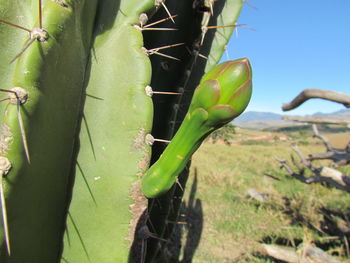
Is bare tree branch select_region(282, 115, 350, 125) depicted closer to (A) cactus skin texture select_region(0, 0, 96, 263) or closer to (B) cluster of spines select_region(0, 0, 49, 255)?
(A) cactus skin texture select_region(0, 0, 96, 263)

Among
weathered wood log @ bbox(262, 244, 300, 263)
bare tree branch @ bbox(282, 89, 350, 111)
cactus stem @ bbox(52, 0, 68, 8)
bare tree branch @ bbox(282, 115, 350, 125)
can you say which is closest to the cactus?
cactus stem @ bbox(52, 0, 68, 8)

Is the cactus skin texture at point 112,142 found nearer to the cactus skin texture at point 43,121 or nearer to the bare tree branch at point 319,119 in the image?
the cactus skin texture at point 43,121

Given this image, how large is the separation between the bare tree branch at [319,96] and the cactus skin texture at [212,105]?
1989 millimetres

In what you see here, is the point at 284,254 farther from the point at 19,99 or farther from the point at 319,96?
the point at 19,99

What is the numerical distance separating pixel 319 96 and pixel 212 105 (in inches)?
82.9

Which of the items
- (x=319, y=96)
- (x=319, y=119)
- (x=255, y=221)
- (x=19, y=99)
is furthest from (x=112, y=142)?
(x=255, y=221)

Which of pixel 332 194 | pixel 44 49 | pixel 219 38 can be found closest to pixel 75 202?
pixel 44 49

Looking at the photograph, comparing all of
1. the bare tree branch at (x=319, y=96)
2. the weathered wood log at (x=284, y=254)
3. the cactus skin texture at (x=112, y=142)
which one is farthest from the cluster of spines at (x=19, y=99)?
the bare tree branch at (x=319, y=96)

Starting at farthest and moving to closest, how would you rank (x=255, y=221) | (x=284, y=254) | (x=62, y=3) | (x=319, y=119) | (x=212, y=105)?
(x=255, y=221), (x=319, y=119), (x=284, y=254), (x=62, y=3), (x=212, y=105)

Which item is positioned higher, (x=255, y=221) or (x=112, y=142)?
(x=112, y=142)

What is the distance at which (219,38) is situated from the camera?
111 centimetres

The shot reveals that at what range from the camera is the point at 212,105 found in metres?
0.48

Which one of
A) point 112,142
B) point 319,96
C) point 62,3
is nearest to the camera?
point 62,3

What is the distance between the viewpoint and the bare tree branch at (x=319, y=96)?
6.99 feet
